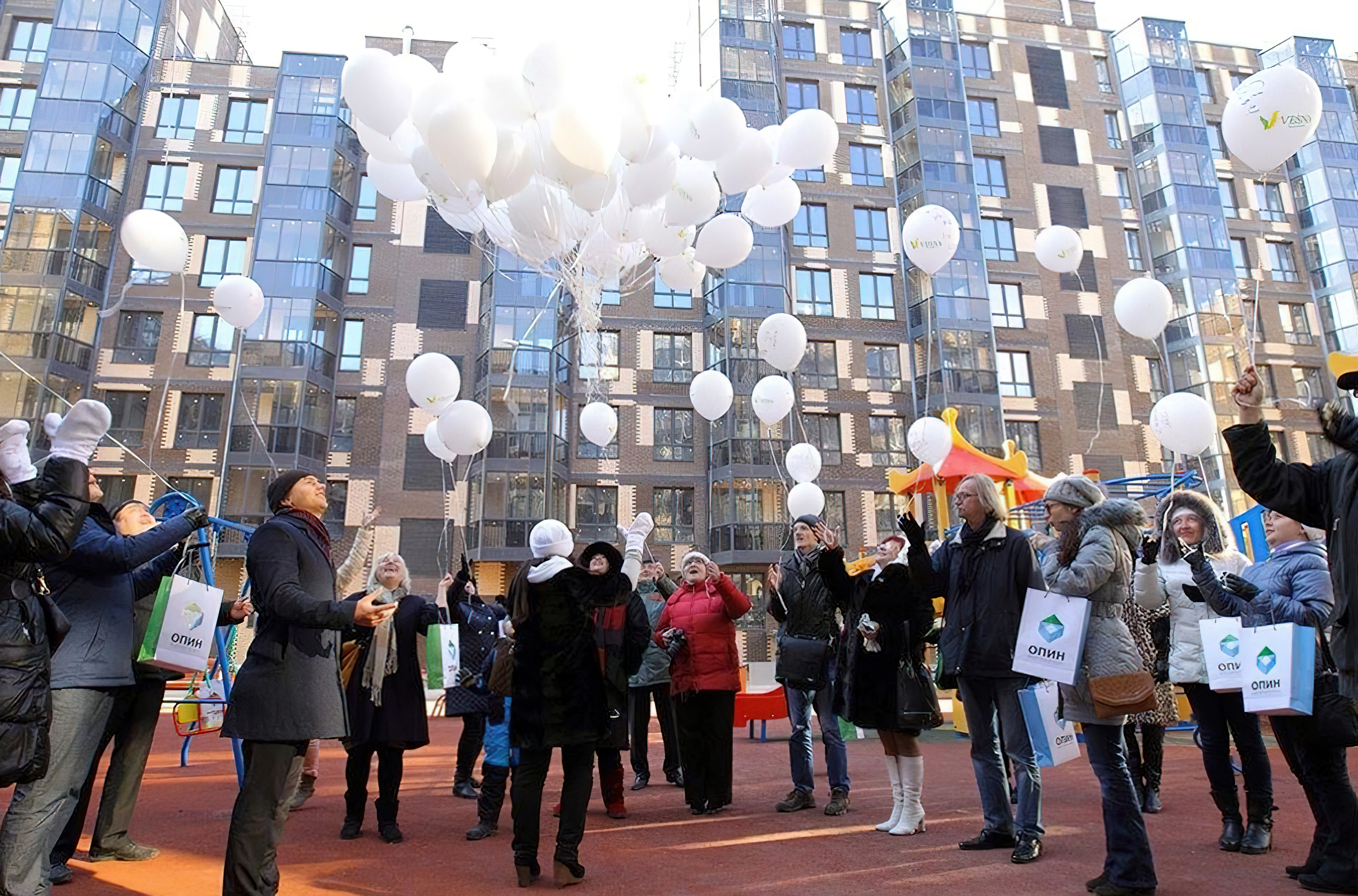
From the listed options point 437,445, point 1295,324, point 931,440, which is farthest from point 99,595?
point 1295,324

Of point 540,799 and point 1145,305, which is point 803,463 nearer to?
point 1145,305

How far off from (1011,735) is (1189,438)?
8.73 metres

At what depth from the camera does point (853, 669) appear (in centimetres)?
555

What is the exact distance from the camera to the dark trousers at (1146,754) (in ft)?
19.5

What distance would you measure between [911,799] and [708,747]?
1516mm

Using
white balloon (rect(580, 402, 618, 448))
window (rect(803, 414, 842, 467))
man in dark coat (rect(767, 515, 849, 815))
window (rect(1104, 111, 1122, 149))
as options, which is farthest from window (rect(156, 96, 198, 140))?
window (rect(1104, 111, 1122, 149))

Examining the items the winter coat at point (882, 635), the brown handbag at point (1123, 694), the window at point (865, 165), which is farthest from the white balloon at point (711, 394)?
the window at point (865, 165)

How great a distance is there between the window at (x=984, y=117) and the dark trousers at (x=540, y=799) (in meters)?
32.5

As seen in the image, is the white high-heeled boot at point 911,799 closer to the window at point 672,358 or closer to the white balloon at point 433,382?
the white balloon at point 433,382

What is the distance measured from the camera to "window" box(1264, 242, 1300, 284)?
34.0m

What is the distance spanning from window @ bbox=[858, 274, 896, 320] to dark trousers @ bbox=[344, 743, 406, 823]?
26360 mm

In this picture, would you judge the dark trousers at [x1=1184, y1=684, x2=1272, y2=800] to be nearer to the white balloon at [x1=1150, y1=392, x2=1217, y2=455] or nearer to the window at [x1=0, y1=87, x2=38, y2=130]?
the white balloon at [x1=1150, y1=392, x2=1217, y2=455]

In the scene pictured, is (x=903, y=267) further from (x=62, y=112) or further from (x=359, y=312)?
(x=62, y=112)

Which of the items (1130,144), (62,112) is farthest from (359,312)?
(1130,144)
